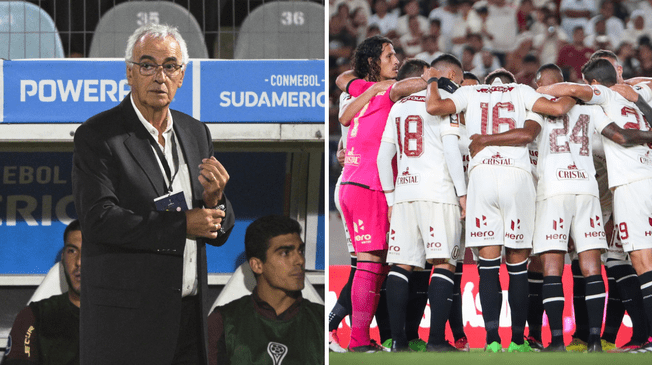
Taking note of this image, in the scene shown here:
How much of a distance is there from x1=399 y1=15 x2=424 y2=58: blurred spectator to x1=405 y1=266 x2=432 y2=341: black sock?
13.0 feet

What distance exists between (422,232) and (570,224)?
789 millimetres

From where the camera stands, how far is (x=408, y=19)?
8.02 metres

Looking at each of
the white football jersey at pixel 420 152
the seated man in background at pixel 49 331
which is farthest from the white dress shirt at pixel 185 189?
the white football jersey at pixel 420 152

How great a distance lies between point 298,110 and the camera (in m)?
4.17

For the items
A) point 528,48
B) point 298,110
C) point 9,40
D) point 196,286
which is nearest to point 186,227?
point 196,286

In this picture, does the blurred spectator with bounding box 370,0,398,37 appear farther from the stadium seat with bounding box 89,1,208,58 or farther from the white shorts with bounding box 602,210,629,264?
the white shorts with bounding box 602,210,629,264

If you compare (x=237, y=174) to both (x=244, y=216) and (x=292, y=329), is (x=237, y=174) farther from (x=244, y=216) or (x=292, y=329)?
(x=292, y=329)

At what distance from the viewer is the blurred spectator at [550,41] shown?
25.3ft

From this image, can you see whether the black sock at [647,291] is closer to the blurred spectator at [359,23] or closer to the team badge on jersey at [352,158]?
the team badge on jersey at [352,158]

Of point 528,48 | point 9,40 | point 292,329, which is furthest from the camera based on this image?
point 528,48

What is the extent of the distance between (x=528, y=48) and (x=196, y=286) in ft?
17.8

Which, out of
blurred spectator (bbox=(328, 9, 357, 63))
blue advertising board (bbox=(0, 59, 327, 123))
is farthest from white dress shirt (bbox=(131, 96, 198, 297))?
blurred spectator (bbox=(328, 9, 357, 63))

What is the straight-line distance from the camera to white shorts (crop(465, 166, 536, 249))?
3.95m

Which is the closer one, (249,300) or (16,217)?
(249,300)
